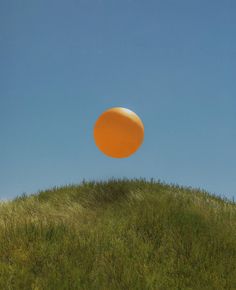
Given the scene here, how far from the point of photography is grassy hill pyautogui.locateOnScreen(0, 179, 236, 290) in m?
7.14

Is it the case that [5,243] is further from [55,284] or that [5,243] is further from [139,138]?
[139,138]

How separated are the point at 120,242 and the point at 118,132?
283 cm

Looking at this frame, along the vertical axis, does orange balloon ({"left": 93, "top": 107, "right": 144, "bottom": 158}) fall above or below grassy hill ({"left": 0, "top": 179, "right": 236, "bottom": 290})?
above

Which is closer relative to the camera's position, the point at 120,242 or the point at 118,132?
the point at 120,242

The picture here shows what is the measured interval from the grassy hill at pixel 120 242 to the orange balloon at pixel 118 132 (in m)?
1.18

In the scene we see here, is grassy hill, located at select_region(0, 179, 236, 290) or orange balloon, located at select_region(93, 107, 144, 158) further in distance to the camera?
orange balloon, located at select_region(93, 107, 144, 158)

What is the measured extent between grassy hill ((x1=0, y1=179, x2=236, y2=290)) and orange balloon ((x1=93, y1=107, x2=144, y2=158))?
1.18 metres

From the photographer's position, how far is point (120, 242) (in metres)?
8.30

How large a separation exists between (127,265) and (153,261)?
1.93 feet

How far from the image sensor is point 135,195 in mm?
10875

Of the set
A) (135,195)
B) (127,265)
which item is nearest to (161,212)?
(135,195)

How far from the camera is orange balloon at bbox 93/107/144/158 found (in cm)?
1031

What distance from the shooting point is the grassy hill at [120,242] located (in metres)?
7.14

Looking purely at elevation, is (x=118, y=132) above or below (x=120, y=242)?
above
